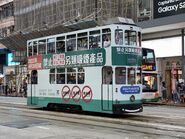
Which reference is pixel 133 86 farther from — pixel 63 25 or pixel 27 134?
pixel 63 25

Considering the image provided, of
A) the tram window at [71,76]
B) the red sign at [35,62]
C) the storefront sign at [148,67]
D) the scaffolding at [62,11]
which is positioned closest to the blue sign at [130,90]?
the tram window at [71,76]

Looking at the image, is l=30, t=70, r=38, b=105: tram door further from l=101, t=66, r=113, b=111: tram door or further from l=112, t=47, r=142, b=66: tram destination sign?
l=112, t=47, r=142, b=66: tram destination sign

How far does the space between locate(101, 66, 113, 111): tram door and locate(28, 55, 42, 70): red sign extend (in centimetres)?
539

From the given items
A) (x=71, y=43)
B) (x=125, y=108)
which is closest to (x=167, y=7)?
(x=71, y=43)

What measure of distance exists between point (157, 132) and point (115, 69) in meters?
4.94

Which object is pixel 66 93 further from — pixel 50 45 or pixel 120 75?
pixel 120 75

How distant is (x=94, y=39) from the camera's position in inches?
757

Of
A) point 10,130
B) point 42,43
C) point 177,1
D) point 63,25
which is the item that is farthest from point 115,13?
point 10,130

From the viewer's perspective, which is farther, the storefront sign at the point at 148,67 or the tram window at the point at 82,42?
the storefront sign at the point at 148,67

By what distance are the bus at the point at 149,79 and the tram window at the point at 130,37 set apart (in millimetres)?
7997

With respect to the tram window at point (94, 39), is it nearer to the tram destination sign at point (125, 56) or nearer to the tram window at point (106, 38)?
the tram window at point (106, 38)

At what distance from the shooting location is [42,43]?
22.9 metres

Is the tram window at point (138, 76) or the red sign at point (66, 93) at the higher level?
the tram window at point (138, 76)

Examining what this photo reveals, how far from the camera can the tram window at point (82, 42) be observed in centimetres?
1972
